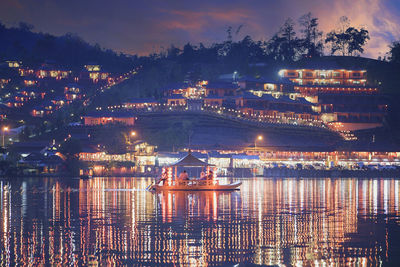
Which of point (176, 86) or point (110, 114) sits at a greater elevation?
point (176, 86)

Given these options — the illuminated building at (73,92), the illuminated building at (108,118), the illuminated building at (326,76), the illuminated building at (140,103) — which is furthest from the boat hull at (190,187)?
the illuminated building at (73,92)

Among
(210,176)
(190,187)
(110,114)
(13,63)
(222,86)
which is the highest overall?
(13,63)

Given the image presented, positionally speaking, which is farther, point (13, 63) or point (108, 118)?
point (13, 63)

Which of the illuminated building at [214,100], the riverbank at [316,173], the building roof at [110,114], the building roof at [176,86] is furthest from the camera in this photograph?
the building roof at [176,86]

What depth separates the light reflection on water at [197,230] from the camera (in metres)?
28.6

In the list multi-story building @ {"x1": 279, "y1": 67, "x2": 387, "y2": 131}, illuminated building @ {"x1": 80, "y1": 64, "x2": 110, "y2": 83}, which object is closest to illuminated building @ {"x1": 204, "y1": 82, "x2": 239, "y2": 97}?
multi-story building @ {"x1": 279, "y1": 67, "x2": 387, "y2": 131}

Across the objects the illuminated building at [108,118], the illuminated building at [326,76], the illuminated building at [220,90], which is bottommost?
the illuminated building at [108,118]

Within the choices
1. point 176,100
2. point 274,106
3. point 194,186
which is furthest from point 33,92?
point 194,186

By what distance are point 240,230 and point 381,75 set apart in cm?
13339

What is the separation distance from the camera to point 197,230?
3578 cm

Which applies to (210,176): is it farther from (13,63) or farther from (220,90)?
(13,63)

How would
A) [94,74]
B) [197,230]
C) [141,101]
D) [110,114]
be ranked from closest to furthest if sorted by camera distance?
1. [197,230]
2. [110,114]
3. [141,101]
4. [94,74]

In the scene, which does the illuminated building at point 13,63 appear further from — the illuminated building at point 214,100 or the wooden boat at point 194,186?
the wooden boat at point 194,186

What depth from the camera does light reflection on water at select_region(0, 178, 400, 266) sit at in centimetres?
2859
